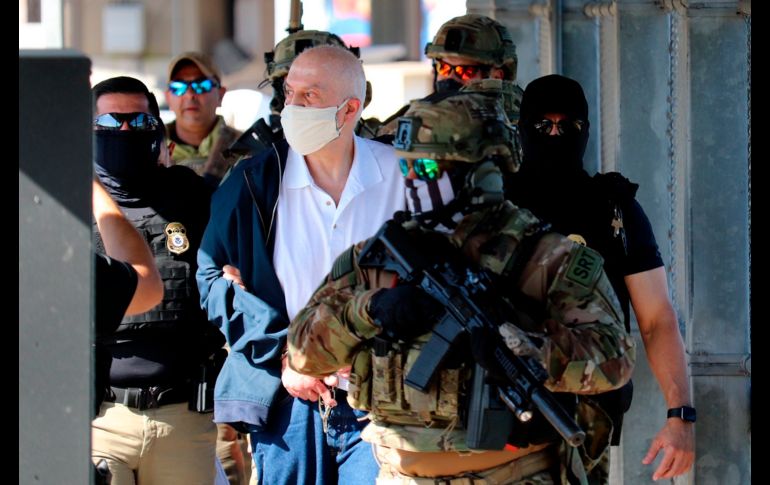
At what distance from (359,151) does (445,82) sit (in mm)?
1032

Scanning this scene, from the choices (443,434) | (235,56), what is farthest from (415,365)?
(235,56)

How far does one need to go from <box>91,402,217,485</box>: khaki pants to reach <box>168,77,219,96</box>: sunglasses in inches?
96.9

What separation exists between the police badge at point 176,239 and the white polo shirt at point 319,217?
25.1 inches

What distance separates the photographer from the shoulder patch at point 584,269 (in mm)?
3867

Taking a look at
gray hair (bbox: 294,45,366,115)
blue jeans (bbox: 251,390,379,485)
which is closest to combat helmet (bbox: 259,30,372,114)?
gray hair (bbox: 294,45,366,115)

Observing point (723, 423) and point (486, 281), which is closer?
point (486, 281)

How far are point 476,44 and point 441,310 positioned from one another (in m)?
2.40

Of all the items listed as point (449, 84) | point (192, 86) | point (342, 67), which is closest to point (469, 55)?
point (449, 84)

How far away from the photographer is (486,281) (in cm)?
385

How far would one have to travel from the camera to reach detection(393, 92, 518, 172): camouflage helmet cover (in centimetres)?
396

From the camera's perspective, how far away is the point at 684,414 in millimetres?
4684

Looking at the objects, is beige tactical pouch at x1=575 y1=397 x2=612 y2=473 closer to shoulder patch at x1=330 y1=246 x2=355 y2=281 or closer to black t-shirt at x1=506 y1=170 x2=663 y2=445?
black t-shirt at x1=506 y1=170 x2=663 y2=445

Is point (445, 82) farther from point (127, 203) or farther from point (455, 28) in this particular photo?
point (127, 203)

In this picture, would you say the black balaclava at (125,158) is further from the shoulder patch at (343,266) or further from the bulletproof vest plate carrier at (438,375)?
the bulletproof vest plate carrier at (438,375)
